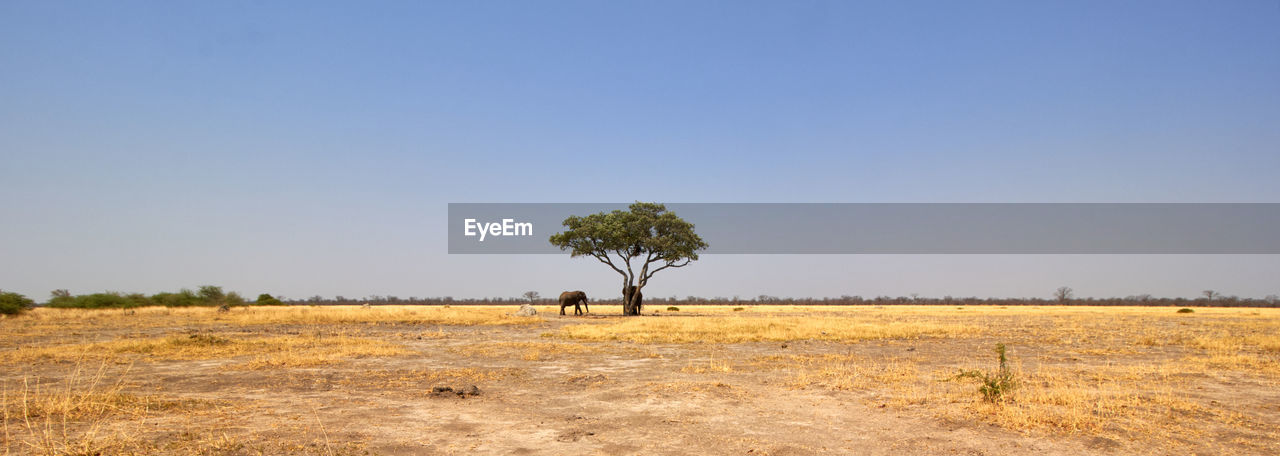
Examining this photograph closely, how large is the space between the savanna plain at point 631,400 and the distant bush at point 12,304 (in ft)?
103

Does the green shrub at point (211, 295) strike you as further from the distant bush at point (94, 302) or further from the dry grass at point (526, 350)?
the dry grass at point (526, 350)

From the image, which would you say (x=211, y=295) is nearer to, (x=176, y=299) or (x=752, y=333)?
(x=176, y=299)

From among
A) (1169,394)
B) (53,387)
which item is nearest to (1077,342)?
(1169,394)

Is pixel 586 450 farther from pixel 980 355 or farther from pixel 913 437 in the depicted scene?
pixel 980 355

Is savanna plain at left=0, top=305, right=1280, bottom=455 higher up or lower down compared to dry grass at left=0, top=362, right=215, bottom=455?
lower down

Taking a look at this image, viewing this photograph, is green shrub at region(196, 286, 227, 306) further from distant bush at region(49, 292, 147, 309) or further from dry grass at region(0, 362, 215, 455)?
dry grass at region(0, 362, 215, 455)

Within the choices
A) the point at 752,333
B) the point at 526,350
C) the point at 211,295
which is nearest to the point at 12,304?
the point at 211,295

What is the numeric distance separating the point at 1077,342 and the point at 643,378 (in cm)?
1647

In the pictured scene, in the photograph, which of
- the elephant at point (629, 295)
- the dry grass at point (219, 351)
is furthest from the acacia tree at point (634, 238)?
the dry grass at point (219, 351)

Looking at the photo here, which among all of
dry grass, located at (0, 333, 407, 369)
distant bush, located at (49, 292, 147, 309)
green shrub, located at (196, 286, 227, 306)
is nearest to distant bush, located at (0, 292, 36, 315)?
distant bush, located at (49, 292, 147, 309)

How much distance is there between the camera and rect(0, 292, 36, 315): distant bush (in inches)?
1556

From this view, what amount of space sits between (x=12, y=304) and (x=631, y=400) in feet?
162

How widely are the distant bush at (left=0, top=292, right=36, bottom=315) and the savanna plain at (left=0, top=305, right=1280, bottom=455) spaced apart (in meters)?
31.5

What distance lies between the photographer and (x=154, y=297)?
59438 mm
